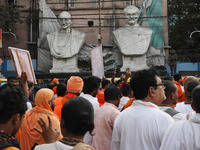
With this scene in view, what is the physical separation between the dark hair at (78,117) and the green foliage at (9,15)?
71.4 ft

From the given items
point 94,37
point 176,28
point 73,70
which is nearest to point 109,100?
point 73,70

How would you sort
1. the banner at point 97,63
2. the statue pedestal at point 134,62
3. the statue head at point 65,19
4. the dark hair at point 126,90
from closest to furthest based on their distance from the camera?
the dark hair at point 126,90 → the banner at point 97,63 → the statue pedestal at point 134,62 → the statue head at point 65,19

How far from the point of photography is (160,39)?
24281 millimetres

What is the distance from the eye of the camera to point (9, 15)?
78.3ft

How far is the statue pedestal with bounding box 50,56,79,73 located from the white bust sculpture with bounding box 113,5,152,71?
3016 millimetres

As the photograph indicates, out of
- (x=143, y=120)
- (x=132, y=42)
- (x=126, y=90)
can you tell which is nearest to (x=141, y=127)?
(x=143, y=120)

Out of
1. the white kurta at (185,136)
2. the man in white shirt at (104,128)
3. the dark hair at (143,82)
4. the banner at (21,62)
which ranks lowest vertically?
the man in white shirt at (104,128)

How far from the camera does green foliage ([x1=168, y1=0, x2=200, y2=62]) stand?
96.4ft

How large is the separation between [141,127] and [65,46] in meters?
19.4

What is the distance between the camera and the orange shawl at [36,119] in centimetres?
405

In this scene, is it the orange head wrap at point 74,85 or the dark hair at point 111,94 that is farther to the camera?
the orange head wrap at point 74,85

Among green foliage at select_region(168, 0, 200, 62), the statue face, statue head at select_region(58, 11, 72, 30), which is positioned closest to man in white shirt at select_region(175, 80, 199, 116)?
the statue face

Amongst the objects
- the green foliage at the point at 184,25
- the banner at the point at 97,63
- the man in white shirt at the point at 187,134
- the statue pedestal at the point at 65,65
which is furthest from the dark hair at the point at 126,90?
the green foliage at the point at 184,25

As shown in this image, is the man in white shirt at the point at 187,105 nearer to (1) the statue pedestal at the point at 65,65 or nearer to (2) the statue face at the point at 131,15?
(1) the statue pedestal at the point at 65,65
